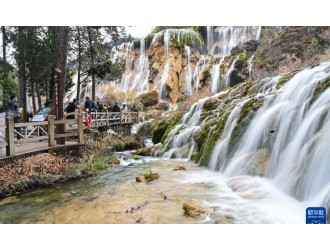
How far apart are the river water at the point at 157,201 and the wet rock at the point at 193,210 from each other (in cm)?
7

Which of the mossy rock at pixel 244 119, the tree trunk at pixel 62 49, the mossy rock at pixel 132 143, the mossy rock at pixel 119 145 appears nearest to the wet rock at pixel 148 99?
the mossy rock at pixel 132 143

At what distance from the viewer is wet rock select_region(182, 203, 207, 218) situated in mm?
4188

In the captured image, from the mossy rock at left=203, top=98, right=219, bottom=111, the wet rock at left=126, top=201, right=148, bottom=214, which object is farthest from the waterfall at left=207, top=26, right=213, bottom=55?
the wet rock at left=126, top=201, right=148, bottom=214

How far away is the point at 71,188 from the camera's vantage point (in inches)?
234

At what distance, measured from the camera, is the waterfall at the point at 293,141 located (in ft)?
14.2

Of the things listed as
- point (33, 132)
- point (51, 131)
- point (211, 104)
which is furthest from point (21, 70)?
point (211, 104)

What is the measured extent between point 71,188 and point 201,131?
12.6 ft

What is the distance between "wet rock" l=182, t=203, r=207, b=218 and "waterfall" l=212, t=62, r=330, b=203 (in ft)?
4.13

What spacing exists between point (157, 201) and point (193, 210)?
79 cm

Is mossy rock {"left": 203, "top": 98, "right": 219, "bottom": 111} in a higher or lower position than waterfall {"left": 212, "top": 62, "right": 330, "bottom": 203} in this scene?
higher

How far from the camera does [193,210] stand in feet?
13.9

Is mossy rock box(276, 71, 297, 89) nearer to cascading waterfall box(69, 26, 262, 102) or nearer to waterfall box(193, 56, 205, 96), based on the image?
cascading waterfall box(69, 26, 262, 102)

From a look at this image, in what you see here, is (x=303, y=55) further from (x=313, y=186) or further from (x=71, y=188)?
(x=71, y=188)

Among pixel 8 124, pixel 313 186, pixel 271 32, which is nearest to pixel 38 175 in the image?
pixel 8 124
